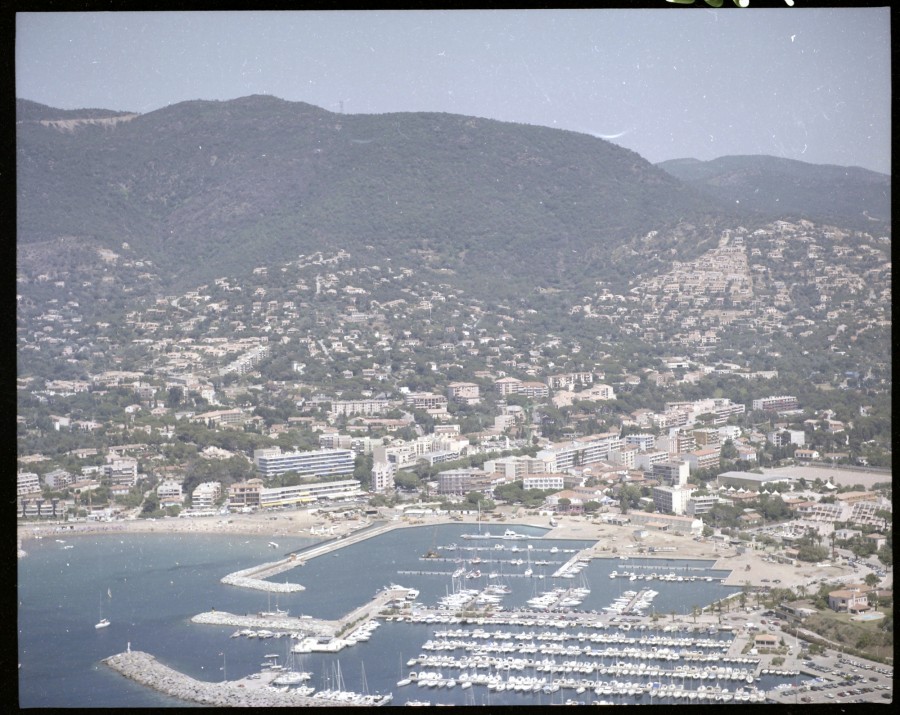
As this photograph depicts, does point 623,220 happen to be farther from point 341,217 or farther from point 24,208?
point 24,208

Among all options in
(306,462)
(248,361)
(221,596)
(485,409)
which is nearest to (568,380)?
(485,409)

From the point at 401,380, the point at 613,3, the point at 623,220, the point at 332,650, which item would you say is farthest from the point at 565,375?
the point at 613,3

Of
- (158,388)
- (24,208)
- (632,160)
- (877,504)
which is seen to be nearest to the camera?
(877,504)

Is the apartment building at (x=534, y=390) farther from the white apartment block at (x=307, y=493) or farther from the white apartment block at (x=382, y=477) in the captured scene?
the white apartment block at (x=307, y=493)

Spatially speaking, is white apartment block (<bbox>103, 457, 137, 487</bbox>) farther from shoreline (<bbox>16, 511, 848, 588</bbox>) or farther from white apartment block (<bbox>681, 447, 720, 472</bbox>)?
white apartment block (<bbox>681, 447, 720, 472</bbox>)

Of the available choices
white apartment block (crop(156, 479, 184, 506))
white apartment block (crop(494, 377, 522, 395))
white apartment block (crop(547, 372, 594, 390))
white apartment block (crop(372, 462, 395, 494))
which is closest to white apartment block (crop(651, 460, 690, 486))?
white apartment block (crop(547, 372, 594, 390))

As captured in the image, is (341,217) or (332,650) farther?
(341,217)
